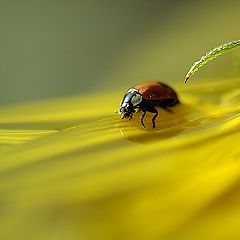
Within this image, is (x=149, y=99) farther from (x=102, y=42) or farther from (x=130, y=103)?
(x=102, y=42)

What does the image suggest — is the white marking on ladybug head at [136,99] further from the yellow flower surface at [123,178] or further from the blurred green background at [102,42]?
the blurred green background at [102,42]

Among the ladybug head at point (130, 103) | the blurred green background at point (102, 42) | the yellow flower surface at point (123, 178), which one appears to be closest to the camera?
the yellow flower surface at point (123, 178)

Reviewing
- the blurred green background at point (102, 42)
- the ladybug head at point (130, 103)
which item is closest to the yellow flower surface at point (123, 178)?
the ladybug head at point (130, 103)

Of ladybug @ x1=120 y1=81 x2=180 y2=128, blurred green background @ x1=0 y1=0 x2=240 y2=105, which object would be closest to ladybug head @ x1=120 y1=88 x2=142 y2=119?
ladybug @ x1=120 y1=81 x2=180 y2=128

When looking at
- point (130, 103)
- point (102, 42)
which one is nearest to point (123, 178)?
point (130, 103)

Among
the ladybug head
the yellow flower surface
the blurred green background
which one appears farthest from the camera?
the blurred green background

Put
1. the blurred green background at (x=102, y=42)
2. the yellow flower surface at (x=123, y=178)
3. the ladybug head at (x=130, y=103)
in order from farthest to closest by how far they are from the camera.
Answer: the blurred green background at (x=102, y=42) < the ladybug head at (x=130, y=103) < the yellow flower surface at (x=123, y=178)

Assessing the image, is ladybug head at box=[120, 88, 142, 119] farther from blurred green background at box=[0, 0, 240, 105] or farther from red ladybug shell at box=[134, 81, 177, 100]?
blurred green background at box=[0, 0, 240, 105]
